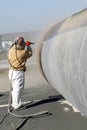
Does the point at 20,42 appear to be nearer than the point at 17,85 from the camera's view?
Yes

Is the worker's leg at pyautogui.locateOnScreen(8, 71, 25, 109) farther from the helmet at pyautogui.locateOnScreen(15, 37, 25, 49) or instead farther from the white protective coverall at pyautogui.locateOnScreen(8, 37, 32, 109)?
the helmet at pyautogui.locateOnScreen(15, 37, 25, 49)

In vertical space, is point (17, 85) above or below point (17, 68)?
below

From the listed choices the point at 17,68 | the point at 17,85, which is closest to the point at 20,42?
the point at 17,68

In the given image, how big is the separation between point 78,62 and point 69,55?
1.63 ft

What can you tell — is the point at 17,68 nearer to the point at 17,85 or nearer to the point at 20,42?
the point at 17,85

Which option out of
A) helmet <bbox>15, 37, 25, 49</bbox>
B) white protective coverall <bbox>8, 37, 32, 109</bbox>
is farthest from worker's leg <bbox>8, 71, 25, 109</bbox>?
helmet <bbox>15, 37, 25, 49</bbox>

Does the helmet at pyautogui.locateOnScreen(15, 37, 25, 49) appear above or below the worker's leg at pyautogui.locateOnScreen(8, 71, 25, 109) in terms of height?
above

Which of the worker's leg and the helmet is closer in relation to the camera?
the helmet

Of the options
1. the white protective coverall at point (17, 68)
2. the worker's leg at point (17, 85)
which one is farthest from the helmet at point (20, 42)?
the worker's leg at point (17, 85)

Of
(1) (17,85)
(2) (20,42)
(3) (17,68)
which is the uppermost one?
(2) (20,42)

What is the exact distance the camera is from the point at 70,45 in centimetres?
A: 507

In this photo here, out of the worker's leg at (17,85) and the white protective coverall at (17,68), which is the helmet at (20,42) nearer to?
the white protective coverall at (17,68)

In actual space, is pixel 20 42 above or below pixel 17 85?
above

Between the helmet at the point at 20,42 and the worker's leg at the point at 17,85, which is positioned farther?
the worker's leg at the point at 17,85
